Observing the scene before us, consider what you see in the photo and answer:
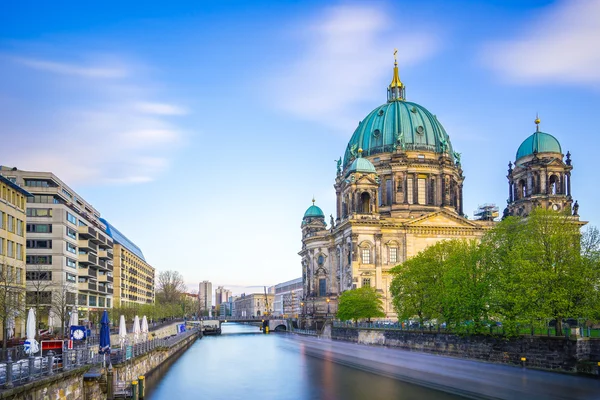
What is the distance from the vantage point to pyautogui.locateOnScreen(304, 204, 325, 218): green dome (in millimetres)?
185500

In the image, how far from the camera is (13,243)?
7581 cm

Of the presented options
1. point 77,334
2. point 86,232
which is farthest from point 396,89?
point 77,334

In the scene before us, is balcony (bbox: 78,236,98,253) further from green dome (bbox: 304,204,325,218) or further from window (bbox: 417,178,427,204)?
green dome (bbox: 304,204,325,218)

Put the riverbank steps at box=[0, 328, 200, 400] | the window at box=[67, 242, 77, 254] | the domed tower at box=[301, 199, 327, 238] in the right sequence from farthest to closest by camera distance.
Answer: the domed tower at box=[301, 199, 327, 238] → the window at box=[67, 242, 77, 254] → the riverbank steps at box=[0, 328, 200, 400]

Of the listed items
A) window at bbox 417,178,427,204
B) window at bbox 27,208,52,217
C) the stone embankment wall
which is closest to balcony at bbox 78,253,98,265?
window at bbox 27,208,52,217

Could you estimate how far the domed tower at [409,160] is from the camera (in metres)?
148

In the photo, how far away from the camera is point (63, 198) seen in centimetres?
10519

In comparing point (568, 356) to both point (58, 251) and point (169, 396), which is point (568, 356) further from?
point (58, 251)

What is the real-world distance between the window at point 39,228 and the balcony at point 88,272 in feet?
51.0

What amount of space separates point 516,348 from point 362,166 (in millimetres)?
80585

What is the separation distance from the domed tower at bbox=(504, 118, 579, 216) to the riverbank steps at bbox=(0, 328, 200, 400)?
9119 cm

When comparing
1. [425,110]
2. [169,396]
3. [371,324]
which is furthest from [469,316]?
[425,110]

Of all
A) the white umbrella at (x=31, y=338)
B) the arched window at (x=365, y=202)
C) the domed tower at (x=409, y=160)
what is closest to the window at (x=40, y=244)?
the domed tower at (x=409, y=160)

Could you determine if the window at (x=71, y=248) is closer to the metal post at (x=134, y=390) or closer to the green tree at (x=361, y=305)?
the green tree at (x=361, y=305)
